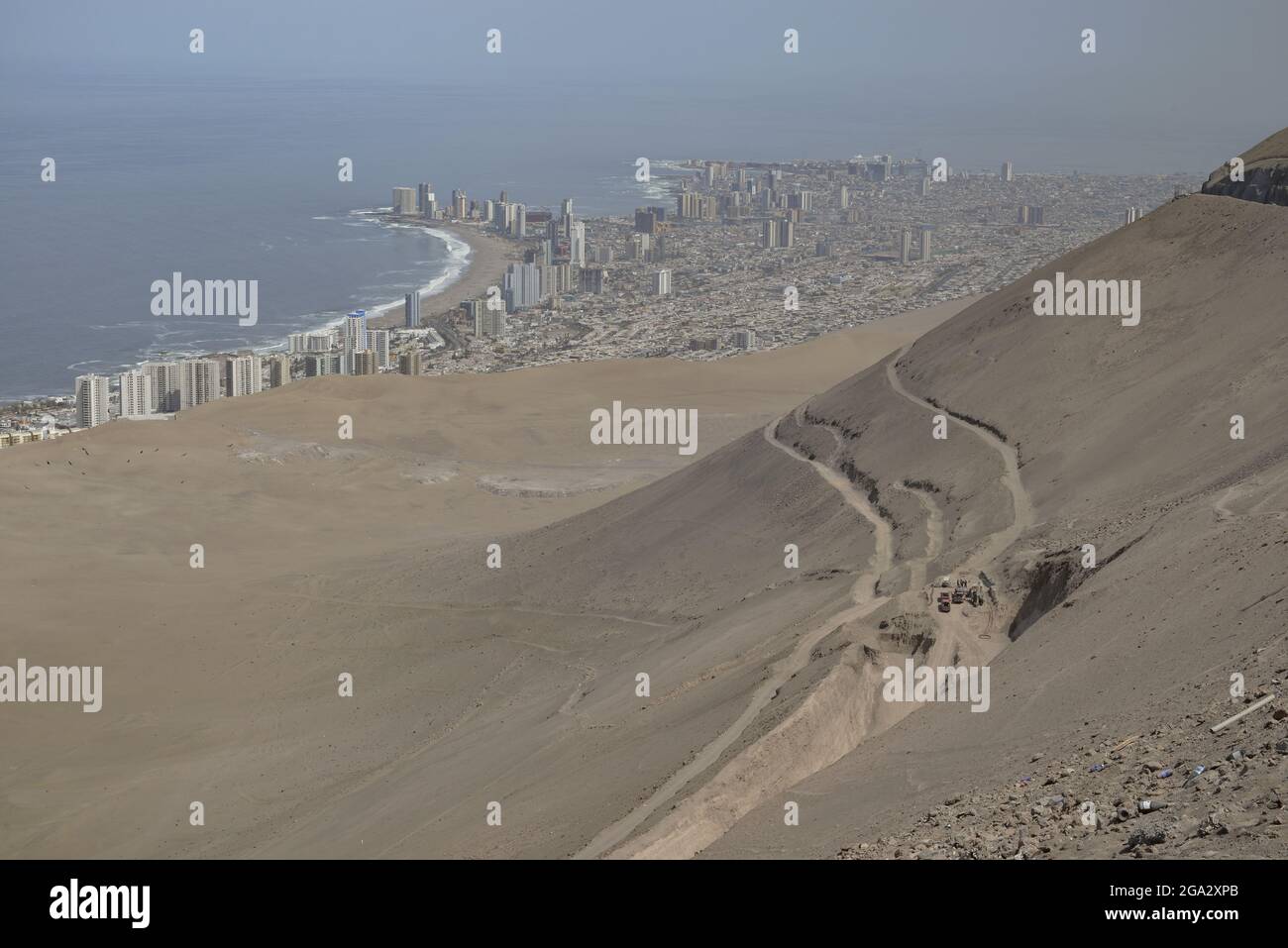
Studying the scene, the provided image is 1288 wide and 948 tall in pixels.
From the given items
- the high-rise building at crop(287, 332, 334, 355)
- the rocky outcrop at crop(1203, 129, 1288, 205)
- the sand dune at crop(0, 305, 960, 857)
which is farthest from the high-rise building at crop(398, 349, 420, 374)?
the rocky outcrop at crop(1203, 129, 1288, 205)

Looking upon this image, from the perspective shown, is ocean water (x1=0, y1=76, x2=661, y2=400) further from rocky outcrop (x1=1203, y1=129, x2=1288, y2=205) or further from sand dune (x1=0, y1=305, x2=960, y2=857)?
rocky outcrop (x1=1203, y1=129, x2=1288, y2=205)


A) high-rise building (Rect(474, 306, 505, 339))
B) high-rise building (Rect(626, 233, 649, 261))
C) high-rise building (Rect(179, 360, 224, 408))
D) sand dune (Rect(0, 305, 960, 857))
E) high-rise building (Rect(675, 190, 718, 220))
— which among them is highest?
high-rise building (Rect(675, 190, 718, 220))

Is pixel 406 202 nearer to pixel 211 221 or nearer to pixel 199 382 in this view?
pixel 211 221

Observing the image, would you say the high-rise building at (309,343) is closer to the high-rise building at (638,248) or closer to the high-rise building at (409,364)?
the high-rise building at (409,364)

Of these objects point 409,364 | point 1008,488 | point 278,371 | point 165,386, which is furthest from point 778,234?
point 1008,488

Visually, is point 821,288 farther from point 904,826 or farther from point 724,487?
point 904,826

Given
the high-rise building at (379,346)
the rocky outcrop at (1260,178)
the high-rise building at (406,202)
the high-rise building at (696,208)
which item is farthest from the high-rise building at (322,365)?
the high-rise building at (696,208)
